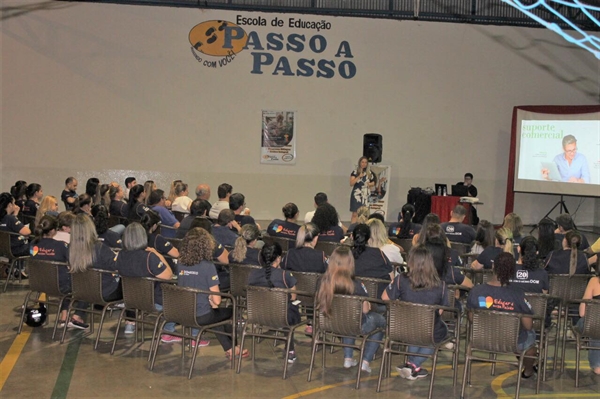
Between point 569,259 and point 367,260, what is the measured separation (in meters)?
1.80

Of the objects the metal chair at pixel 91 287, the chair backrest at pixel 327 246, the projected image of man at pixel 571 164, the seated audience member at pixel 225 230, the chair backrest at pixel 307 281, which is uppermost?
the projected image of man at pixel 571 164

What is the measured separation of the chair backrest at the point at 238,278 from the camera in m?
6.02

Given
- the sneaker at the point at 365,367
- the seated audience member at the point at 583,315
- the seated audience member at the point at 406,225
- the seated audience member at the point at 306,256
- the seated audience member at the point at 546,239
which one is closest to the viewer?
the seated audience member at the point at 583,315

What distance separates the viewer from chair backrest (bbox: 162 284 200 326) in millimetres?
5215

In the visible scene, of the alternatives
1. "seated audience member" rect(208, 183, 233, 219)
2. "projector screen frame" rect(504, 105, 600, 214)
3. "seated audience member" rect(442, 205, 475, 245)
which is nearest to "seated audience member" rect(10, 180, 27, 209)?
"seated audience member" rect(208, 183, 233, 219)

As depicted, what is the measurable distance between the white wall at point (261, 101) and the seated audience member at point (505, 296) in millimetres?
10206

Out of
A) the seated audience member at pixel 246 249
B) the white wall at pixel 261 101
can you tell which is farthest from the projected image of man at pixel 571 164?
the seated audience member at pixel 246 249

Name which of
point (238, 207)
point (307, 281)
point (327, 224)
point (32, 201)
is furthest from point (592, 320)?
point (32, 201)

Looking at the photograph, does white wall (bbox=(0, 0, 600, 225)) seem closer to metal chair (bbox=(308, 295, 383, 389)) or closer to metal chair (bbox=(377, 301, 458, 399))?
metal chair (bbox=(308, 295, 383, 389))

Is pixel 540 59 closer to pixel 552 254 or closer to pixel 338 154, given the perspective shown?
pixel 338 154

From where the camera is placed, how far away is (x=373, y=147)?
46.0 feet

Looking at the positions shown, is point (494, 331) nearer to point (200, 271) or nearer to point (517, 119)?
point (200, 271)

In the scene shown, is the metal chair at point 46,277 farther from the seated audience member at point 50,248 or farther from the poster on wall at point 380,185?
the poster on wall at point 380,185

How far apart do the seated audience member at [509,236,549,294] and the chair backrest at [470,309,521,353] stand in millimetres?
754
